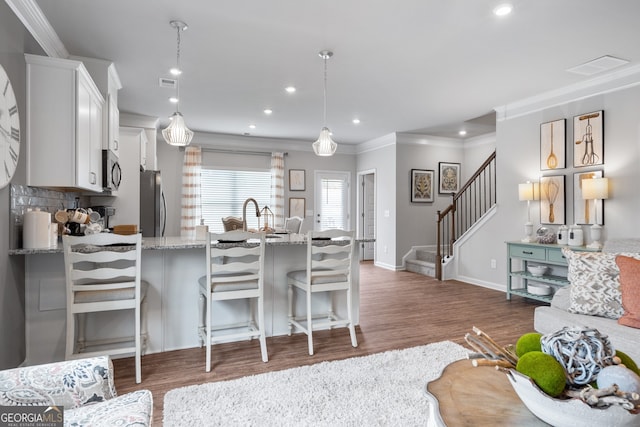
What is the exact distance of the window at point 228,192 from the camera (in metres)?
7.49

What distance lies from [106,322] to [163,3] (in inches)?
99.0

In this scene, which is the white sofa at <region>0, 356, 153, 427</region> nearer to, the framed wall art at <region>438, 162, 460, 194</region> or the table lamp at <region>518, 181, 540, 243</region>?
the table lamp at <region>518, 181, 540, 243</region>

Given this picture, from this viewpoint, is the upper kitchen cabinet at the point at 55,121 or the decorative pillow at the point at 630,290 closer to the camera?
the decorative pillow at the point at 630,290

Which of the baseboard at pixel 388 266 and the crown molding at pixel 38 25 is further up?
the crown molding at pixel 38 25

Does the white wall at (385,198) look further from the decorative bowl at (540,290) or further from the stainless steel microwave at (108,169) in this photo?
the stainless steel microwave at (108,169)

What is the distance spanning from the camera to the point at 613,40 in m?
3.27

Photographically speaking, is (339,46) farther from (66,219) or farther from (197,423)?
(197,423)

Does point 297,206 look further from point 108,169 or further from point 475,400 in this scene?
point 475,400

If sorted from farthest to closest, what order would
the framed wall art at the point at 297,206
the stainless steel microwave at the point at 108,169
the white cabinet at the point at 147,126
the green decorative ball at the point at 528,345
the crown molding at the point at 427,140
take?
the framed wall art at the point at 297,206 → the crown molding at the point at 427,140 → the white cabinet at the point at 147,126 → the stainless steel microwave at the point at 108,169 → the green decorative ball at the point at 528,345

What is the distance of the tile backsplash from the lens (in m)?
2.51

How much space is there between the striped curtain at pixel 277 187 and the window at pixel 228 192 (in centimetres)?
13

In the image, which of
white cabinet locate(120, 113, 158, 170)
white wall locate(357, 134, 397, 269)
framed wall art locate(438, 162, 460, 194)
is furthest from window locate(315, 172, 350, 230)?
white cabinet locate(120, 113, 158, 170)

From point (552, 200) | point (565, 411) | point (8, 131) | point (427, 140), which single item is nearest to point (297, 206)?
point (427, 140)

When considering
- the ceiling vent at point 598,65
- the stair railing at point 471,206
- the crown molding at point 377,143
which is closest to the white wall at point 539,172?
the ceiling vent at point 598,65
